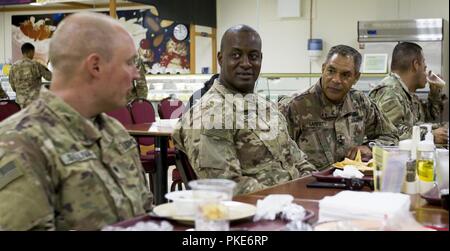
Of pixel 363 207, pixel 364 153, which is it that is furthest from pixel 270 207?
pixel 364 153

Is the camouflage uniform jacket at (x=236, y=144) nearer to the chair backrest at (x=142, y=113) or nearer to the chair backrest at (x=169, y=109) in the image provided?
the chair backrest at (x=142, y=113)

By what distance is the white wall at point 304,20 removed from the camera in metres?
9.29

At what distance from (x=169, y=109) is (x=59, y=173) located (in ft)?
16.7

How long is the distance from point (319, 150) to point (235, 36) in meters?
0.99

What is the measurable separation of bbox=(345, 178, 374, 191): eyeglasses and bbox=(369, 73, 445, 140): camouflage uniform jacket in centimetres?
221

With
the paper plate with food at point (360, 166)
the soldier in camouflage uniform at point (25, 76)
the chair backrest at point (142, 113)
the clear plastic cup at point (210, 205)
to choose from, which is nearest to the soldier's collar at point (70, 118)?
the clear plastic cup at point (210, 205)

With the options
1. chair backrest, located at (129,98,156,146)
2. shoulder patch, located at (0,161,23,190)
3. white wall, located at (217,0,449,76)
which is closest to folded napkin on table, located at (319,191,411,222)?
shoulder patch, located at (0,161,23,190)

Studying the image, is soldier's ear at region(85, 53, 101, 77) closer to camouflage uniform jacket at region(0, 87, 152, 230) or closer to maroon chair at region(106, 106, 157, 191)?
camouflage uniform jacket at region(0, 87, 152, 230)

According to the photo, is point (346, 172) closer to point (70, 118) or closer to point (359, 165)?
point (359, 165)

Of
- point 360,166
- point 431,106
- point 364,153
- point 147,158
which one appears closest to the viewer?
point 360,166

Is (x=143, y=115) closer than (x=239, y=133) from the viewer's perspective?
No

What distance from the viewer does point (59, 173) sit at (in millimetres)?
1549

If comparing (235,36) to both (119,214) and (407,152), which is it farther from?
(119,214)
